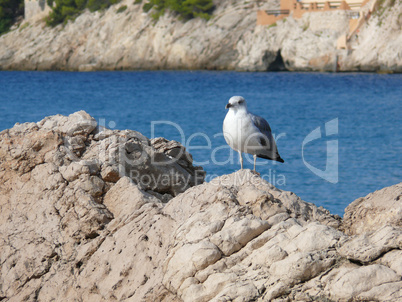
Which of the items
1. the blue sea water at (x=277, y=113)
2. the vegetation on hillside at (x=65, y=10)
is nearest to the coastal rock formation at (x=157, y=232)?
the blue sea water at (x=277, y=113)

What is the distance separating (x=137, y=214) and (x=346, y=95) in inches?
1634

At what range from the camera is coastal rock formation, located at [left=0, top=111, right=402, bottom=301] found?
222 inches

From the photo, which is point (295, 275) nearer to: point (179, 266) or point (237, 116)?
point (179, 266)

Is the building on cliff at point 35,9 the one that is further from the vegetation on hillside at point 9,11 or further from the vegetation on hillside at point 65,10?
the vegetation on hillside at point 9,11

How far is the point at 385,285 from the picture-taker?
521cm

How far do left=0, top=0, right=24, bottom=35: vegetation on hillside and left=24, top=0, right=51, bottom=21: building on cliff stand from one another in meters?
3.78

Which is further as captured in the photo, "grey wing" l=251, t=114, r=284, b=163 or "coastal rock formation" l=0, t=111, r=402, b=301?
"grey wing" l=251, t=114, r=284, b=163

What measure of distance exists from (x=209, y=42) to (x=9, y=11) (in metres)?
45.6

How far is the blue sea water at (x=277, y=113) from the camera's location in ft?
67.5

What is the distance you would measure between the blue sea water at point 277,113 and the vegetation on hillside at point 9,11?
31.8 meters

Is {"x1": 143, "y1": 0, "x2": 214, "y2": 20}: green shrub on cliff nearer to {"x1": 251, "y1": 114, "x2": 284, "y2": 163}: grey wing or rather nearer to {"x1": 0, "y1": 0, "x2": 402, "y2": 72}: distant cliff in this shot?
{"x1": 0, "y1": 0, "x2": 402, "y2": 72}: distant cliff

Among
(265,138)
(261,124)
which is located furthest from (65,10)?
(261,124)

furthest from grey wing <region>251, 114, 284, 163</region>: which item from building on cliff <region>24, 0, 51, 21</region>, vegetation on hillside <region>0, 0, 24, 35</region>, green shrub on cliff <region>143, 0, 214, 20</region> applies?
vegetation on hillside <region>0, 0, 24, 35</region>

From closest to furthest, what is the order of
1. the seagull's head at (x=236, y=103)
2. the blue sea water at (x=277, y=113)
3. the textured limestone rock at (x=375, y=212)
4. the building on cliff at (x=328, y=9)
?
the textured limestone rock at (x=375, y=212)
the seagull's head at (x=236, y=103)
the blue sea water at (x=277, y=113)
the building on cliff at (x=328, y=9)
